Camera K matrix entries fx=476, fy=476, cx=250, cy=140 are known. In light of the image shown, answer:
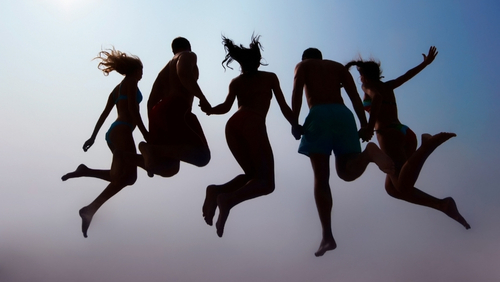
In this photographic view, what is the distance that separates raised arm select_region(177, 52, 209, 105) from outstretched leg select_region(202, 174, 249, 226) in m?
0.93

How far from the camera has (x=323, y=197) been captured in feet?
16.9

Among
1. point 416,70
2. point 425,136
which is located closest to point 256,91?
point 425,136

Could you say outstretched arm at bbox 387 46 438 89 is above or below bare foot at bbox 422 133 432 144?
above

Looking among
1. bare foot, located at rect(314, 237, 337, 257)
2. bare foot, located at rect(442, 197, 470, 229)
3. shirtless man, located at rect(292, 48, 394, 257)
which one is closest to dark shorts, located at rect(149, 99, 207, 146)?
shirtless man, located at rect(292, 48, 394, 257)

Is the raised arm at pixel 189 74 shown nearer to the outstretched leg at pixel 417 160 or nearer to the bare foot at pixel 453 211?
the outstretched leg at pixel 417 160

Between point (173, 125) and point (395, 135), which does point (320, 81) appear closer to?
point (395, 135)

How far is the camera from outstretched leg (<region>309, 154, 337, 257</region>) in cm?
505

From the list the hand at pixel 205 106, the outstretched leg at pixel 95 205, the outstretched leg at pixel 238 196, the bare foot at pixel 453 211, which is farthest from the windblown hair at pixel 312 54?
the outstretched leg at pixel 95 205

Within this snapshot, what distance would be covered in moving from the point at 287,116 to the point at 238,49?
0.96 meters

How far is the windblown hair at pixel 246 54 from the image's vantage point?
17.8 feet

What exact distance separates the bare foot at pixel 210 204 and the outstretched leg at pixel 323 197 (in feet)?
3.63

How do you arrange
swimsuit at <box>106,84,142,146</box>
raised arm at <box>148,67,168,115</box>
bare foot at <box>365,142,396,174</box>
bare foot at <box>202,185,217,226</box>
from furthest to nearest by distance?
swimsuit at <box>106,84,142,146</box> < raised arm at <box>148,67,168,115</box> < bare foot at <box>202,185,217,226</box> < bare foot at <box>365,142,396,174</box>

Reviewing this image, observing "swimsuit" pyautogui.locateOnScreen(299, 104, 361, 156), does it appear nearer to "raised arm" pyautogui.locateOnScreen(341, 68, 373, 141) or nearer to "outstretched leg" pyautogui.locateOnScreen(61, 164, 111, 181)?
"raised arm" pyautogui.locateOnScreen(341, 68, 373, 141)

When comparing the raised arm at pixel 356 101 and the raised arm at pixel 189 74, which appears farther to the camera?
the raised arm at pixel 356 101
